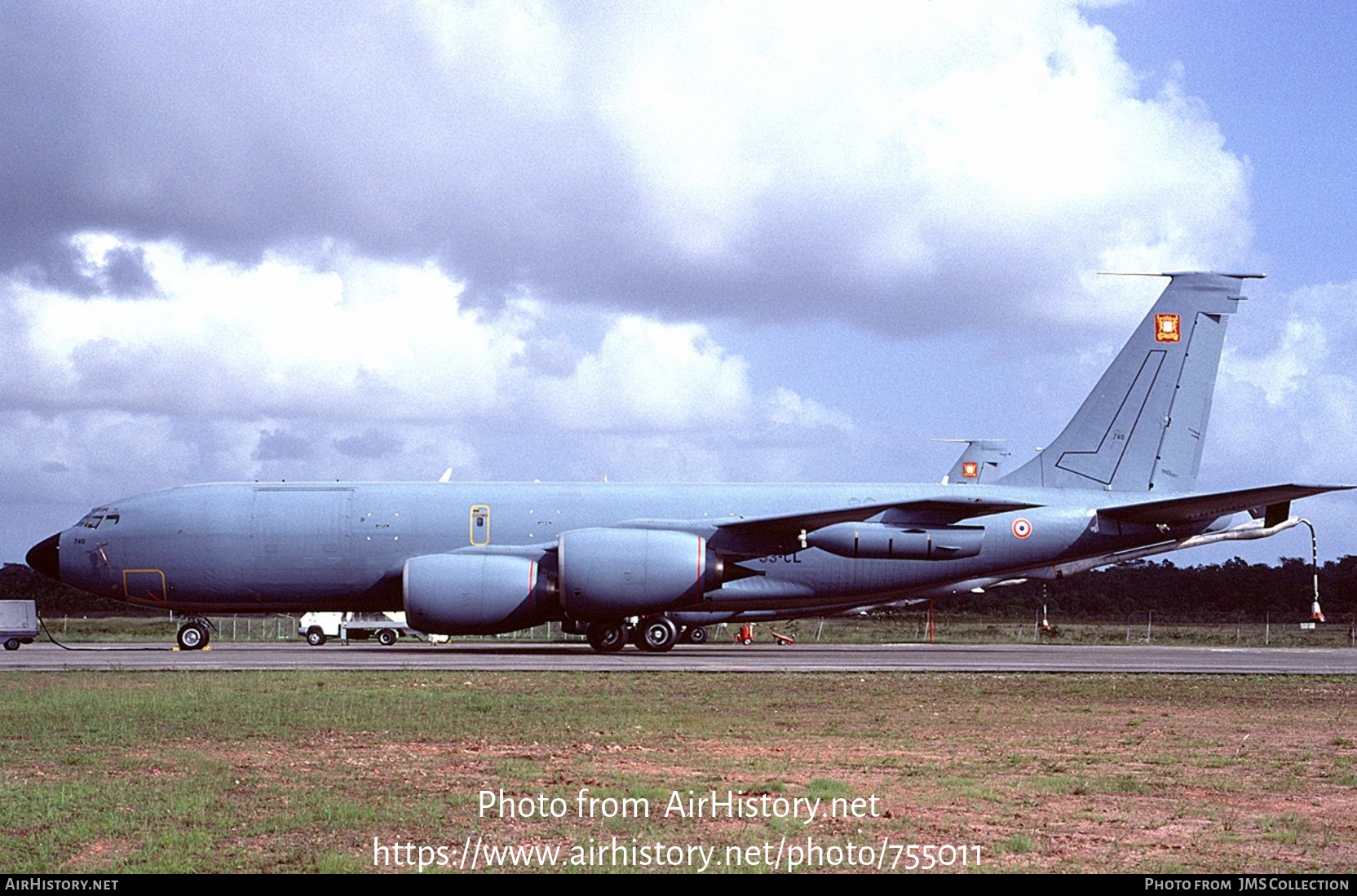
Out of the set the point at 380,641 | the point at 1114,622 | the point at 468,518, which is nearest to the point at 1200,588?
the point at 1114,622

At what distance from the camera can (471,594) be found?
99.7 feet

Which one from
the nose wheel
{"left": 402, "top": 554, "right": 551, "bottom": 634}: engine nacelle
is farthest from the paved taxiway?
{"left": 402, "top": 554, "right": 551, "bottom": 634}: engine nacelle

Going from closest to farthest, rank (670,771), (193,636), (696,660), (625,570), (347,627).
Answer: (670,771) → (696,660) → (625,570) → (193,636) → (347,627)

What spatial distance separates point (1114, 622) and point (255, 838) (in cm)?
7233

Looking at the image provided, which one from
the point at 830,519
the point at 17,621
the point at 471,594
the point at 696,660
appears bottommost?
the point at 696,660

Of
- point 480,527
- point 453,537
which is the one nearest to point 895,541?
point 480,527

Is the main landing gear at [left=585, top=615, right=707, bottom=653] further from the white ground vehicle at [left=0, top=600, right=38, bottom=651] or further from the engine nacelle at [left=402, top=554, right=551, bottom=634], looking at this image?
the white ground vehicle at [left=0, top=600, right=38, bottom=651]

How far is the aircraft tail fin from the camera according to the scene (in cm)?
3378

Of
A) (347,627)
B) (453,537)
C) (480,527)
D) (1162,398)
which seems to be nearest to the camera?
(453,537)

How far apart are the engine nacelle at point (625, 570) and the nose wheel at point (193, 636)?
34.5 ft

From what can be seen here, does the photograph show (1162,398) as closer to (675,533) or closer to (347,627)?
(675,533)

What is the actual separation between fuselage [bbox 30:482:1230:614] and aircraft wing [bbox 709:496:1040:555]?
0.32 m

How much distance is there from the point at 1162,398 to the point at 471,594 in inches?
687
